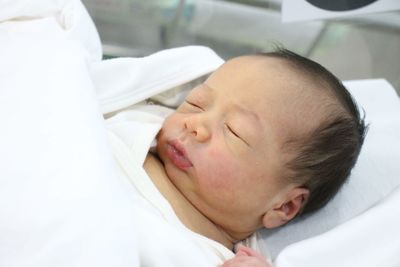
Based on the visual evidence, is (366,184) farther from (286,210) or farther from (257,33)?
(257,33)

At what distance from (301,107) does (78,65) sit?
30 cm

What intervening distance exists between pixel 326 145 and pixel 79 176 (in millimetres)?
324

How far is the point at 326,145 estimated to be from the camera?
69cm

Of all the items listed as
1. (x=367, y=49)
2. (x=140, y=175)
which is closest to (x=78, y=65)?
(x=140, y=175)

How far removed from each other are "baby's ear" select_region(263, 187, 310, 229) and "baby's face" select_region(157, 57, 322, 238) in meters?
0.01

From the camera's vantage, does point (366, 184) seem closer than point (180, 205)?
No

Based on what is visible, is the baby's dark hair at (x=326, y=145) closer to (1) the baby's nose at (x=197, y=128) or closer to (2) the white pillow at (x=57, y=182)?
(1) the baby's nose at (x=197, y=128)

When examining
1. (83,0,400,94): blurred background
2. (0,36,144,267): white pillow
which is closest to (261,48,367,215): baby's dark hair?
(0,36,144,267): white pillow

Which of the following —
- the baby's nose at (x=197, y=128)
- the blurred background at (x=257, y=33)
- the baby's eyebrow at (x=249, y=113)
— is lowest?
the blurred background at (x=257, y=33)

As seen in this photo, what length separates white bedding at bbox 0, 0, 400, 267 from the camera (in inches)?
20.6

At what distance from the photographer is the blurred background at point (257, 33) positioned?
1.23m

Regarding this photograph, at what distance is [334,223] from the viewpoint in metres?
0.77

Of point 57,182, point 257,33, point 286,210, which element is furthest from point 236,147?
point 257,33

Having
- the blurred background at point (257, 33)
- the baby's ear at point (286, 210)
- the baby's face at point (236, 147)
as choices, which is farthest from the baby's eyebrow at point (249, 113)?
the blurred background at point (257, 33)
